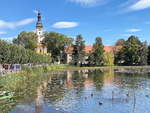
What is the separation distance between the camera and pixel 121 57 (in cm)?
13900

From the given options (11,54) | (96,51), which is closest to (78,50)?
(96,51)

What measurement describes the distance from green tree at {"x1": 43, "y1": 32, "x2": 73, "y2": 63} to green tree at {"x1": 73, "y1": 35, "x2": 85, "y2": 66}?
4341 mm

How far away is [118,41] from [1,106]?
452ft

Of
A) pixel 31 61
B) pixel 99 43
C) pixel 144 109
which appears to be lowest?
pixel 144 109

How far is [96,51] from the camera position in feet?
435

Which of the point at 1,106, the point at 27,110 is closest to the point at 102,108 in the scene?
the point at 27,110

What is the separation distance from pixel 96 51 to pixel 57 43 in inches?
751

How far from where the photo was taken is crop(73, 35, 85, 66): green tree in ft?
440

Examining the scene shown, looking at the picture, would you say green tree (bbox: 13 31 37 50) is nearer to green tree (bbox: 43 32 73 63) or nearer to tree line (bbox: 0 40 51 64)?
green tree (bbox: 43 32 73 63)

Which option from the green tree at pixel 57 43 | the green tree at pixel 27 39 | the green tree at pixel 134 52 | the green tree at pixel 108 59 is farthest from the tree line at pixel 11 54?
the green tree at pixel 134 52

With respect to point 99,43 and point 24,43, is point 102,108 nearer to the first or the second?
point 99,43

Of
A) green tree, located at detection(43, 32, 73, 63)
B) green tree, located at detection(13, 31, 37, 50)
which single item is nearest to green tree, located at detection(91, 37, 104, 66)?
green tree, located at detection(43, 32, 73, 63)

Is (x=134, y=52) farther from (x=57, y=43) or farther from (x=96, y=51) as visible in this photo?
(x=57, y=43)

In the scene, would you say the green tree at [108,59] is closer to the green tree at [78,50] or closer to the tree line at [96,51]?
the tree line at [96,51]
